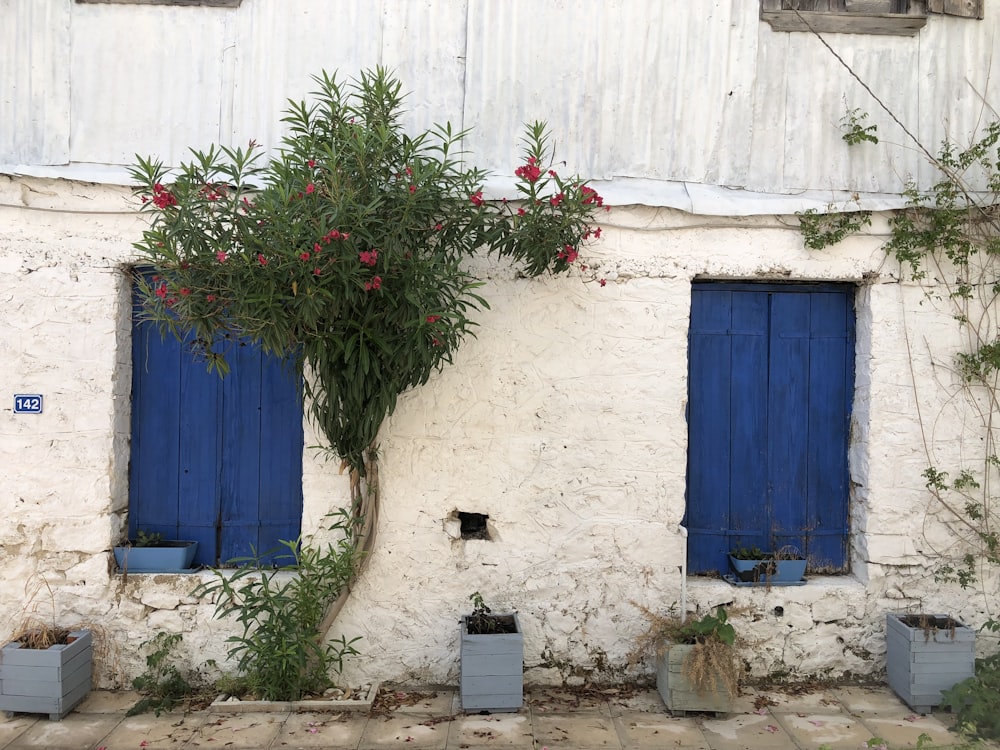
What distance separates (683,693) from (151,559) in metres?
2.82

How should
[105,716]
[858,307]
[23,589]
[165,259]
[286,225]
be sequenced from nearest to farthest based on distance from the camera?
[286,225]
[165,259]
[105,716]
[23,589]
[858,307]

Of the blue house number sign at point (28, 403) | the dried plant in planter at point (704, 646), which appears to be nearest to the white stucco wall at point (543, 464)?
the blue house number sign at point (28, 403)

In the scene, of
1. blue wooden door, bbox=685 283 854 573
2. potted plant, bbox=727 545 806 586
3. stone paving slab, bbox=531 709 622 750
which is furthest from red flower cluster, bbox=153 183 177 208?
potted plant, bbox=727 545 806 586

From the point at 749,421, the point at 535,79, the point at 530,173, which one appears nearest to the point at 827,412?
the point at 749,421

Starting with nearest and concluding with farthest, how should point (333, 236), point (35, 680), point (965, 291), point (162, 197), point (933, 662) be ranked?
point (333, 236), point (162, 197), point (35, 680), point (933, 662), point (965, 291)

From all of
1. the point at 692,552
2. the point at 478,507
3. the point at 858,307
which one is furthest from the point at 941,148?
the point at 478,507

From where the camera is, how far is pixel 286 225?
3.26 m

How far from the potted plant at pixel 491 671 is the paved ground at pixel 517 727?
7 centimetres

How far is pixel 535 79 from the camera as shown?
425 centimetres

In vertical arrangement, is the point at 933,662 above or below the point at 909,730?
above

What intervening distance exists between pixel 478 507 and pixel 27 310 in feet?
8.43

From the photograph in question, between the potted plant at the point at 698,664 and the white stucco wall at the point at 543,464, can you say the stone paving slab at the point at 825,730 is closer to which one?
the potted plant at the point at 698,664

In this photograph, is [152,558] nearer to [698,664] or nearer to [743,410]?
[698,664]

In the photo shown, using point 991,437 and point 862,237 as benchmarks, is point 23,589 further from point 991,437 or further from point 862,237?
point 991,437
